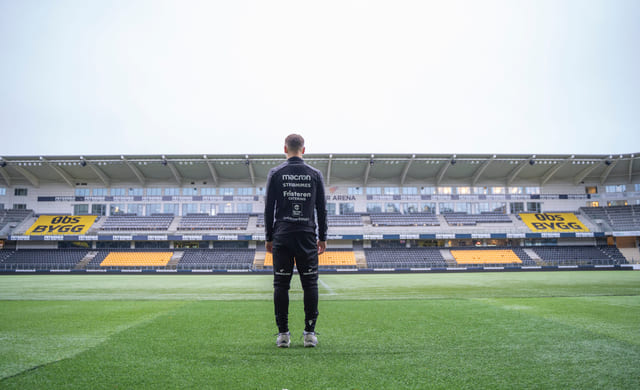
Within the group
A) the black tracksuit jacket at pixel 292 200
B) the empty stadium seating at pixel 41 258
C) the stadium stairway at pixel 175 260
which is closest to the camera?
the black tracksuit jacket at pixel 292 200

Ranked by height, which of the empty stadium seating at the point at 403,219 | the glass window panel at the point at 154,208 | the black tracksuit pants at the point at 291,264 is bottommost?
the black tracksuit pants at the point at 291,264

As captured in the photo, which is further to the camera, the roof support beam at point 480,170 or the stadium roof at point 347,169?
the roof support beam at point 480,170

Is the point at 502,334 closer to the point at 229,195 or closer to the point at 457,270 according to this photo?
the point at 457,270

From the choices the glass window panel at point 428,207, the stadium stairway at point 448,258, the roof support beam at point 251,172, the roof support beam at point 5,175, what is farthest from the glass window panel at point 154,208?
the stadium stairway at point 448,258

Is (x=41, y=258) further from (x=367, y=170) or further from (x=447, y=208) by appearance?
(x=447, y=208)

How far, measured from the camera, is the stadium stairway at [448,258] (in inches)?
1309

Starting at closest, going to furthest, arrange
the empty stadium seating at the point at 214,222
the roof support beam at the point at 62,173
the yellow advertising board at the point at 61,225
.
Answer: the roof support beam at the point at 62,173 < the yellow advertising board at the point at 61,225 < the empty stadium seating at the point at 214,222

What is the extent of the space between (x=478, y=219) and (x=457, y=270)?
9984 millimetres

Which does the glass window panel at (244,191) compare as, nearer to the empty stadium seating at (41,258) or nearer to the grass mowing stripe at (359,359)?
the empty stadium seating at (41,258)

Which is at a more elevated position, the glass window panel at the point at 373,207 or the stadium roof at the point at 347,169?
the stadium roof at the point at 347,169

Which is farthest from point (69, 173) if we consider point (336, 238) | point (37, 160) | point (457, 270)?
point (457, 270)

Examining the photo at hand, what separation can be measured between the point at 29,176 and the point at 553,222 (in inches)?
2294

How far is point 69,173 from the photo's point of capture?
129ft

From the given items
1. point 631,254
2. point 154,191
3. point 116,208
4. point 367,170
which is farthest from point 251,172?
point 631,254
